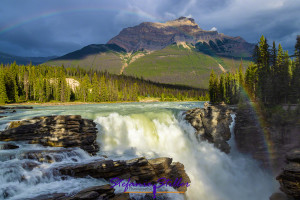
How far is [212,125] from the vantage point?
28.1 metres

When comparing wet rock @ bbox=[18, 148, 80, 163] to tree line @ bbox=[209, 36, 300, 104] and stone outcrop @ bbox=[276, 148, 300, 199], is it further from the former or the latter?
tree line @ bbox=[209, 36, 300, 104]

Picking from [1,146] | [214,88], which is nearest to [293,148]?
[1,146]

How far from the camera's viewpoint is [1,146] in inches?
597

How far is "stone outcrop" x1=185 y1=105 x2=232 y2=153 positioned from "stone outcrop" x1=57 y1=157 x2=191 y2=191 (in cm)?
1105

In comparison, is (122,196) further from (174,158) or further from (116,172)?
(174,158)

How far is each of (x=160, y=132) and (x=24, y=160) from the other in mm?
15515

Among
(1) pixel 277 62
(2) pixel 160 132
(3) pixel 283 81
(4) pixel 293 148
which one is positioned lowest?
(4) pixel 293 148

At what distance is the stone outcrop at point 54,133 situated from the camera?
17.7 meters

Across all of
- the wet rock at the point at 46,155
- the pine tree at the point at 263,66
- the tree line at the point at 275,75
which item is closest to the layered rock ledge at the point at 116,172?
the wet rock at the point at 46,155

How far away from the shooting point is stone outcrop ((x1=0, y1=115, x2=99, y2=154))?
17703mm

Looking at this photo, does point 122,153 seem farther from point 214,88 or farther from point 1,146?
point 214,88

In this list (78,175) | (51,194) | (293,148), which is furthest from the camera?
(293,148)

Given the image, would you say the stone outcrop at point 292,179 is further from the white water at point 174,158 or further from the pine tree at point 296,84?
the pine tree at point 296,84

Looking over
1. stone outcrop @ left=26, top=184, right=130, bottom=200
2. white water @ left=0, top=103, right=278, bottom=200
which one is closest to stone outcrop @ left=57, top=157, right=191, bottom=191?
white water @ left=0, top=103, right=278, bottom=200
